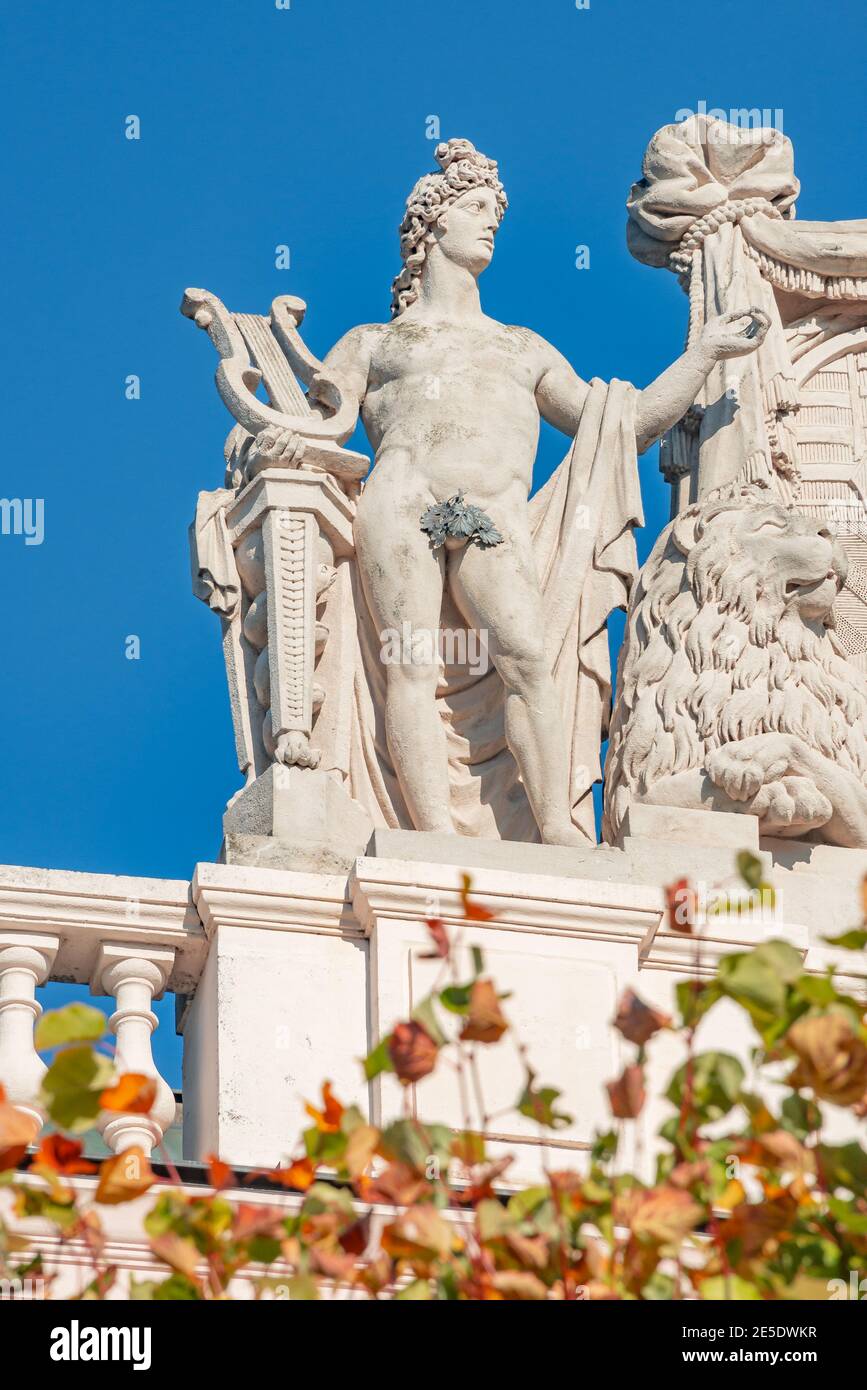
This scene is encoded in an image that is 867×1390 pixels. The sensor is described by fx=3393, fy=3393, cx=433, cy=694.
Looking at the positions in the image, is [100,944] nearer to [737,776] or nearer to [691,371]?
[737,776]

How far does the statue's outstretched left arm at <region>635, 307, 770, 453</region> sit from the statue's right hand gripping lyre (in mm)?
1309

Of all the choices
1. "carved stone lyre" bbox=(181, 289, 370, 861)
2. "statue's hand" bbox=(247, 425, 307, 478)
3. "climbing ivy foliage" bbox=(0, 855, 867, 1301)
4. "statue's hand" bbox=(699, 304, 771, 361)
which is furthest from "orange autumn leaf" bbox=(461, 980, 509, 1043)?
"statue's hand" bbox=(699, 304, 771, 361)

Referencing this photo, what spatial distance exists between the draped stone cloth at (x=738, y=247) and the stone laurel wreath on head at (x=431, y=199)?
4.17 feet

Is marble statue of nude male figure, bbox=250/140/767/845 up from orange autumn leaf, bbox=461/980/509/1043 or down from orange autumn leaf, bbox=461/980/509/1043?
up

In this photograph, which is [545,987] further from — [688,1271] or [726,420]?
[688,1271]

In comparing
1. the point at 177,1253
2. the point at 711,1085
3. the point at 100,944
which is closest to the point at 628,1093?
the point at 711,1085

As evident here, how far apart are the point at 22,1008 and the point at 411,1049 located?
4859mm

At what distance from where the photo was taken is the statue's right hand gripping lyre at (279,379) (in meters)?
13.2

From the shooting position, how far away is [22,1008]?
1145 centimetres

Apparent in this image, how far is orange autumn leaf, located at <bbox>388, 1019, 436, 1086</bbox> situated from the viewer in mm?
6770

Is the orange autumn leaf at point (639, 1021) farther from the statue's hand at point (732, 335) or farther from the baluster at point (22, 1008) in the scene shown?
the statue's hand at point (732, 335)

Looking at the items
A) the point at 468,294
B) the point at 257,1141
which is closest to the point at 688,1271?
the point at 257,1141

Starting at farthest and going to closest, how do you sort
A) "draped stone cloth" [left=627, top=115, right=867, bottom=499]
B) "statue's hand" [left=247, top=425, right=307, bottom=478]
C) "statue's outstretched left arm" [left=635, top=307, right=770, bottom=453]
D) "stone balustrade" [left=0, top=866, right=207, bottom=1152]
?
1. "draped stone cloth" [left=627, top=115, right=867, bottom=499]
2. "statue's outstretched left arm" [left=635, top=307, right=770, bottom=453]
3. "statue's hand" [left=247, top=425, right=307, bottom=478]
4. "stone balustrade" [left=0, top=866, right=207, bottom=1152]

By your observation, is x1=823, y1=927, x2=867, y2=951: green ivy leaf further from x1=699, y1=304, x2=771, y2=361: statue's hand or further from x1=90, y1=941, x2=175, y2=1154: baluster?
x1=699, y1=304, x2=771, y2=361: statue's hand
